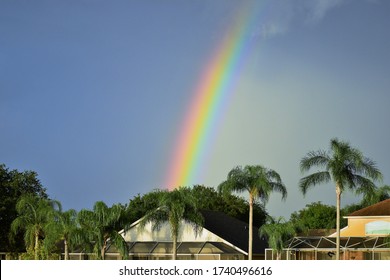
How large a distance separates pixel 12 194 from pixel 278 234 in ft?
138

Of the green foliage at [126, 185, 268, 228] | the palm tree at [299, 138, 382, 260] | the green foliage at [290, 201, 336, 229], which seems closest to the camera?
the palm tree at [299, 138, 382, 260]

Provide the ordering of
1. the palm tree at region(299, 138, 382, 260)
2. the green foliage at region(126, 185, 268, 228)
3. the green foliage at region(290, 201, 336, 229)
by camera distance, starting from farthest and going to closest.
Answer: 1. the green foliage at region(290, 201, 336, 229)
2. the green foliage at region(126, 185, 268, 228)
3. the palm tree at region(299, 138, 382, 260)

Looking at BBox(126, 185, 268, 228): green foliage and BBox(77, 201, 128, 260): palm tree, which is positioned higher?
BBox(126, 185, 268, 228): green foliage

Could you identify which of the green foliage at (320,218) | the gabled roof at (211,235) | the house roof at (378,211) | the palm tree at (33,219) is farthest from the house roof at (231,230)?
the green foliage at (320,218)

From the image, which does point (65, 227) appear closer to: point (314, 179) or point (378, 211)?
point (314, 179)

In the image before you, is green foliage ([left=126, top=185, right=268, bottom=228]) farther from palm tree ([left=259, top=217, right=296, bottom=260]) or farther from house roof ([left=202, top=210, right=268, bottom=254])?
palm tree ([left=259, top=217, right=296, bottom=260])

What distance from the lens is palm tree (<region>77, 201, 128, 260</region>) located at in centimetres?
6456

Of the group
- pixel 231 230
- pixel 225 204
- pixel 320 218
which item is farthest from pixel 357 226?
pixel 320 218

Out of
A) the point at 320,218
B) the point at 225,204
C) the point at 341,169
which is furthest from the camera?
the point at 320,218

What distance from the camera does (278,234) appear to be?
66.6 meters

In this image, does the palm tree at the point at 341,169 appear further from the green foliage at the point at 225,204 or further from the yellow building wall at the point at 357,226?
the green foliage at the point at 225,204

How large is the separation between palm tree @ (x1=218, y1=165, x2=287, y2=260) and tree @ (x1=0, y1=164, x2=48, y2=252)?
32.6 metres

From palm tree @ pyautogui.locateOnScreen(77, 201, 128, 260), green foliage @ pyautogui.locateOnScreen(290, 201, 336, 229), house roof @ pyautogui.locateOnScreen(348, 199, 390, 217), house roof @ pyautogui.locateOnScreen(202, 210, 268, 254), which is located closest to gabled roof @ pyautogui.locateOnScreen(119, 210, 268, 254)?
house roof @ pyautogui.locateOnScreen(202, 210, 268, 254)
